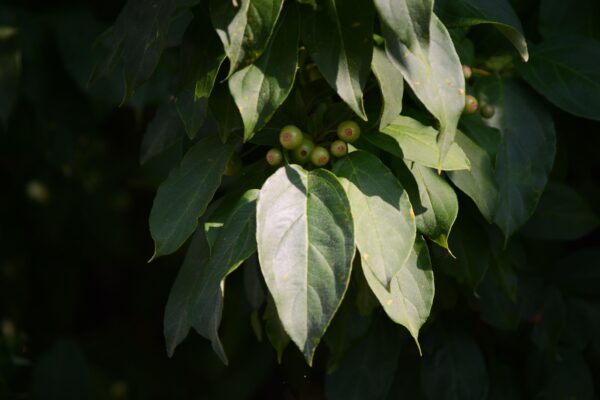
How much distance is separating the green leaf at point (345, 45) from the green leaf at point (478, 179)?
0.73 feet

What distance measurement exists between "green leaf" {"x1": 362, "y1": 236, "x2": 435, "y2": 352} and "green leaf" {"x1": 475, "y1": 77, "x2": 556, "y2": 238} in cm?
21

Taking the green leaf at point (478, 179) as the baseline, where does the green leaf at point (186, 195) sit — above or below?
above

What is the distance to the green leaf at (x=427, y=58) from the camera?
1022 mm

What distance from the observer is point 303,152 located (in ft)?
3.90

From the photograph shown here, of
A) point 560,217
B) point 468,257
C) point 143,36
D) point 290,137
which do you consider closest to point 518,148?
point 468,257

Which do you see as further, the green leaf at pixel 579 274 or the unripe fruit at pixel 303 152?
the green leaf at pixel 579 274

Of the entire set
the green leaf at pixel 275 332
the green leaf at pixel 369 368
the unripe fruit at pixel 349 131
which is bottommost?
the green leaf at pixel 369 368

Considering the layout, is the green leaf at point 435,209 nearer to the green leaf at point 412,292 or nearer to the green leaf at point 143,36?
the green leaf at point 412,292

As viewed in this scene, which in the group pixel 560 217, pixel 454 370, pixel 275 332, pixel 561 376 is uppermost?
pixel 275 332

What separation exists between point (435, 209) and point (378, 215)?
5.2 inches

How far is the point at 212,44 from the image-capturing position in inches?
47.4

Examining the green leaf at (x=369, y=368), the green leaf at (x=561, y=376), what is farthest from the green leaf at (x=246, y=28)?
the green leaf at (x=561, y=376)

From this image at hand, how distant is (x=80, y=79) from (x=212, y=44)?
2.85 ft

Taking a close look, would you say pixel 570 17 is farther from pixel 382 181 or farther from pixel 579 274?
pixel 382 181
